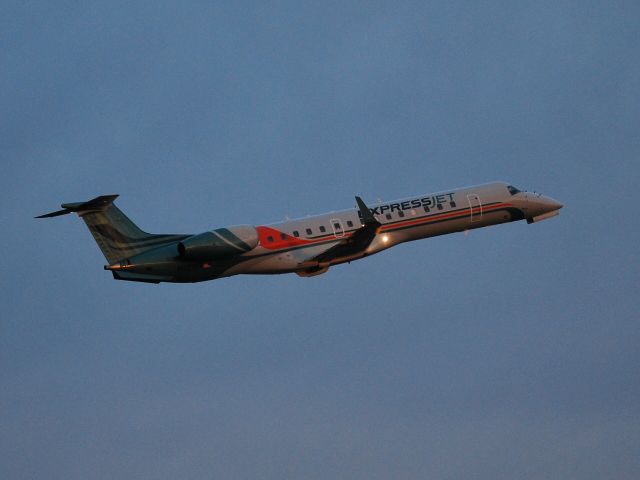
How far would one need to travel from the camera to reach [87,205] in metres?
48.7

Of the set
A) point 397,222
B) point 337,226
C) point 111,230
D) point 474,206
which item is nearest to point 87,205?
point 111,230

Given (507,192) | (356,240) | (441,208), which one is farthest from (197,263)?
(507,192)

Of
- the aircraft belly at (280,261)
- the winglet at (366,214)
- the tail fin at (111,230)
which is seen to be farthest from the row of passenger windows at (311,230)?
the tail fin at (111,230)

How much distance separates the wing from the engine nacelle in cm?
353

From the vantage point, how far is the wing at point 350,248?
51094mm

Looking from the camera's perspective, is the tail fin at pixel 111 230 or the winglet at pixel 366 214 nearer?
the tail fin at pixel 111 230

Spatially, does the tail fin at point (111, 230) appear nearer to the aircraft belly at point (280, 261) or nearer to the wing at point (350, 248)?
the aircraft belly at point (280, 261)

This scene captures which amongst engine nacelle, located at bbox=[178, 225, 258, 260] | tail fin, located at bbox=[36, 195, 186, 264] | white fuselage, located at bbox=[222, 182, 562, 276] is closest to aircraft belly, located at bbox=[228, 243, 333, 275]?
white fuselage, located at bbox=[222, 182, 562, 276]

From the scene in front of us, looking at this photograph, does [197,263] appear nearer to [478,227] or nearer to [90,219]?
[90,219]

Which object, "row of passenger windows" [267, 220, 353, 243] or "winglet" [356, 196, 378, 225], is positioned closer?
"winglet" [356, 196, 378, 225]

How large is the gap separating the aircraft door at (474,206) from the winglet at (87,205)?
16971 mm

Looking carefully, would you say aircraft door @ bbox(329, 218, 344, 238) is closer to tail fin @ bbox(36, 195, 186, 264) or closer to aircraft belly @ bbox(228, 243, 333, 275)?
aircraft belly @ bbox(228, 243, 333, 275)

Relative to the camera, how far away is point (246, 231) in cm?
4984

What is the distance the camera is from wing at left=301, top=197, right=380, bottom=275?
51.1 meters
